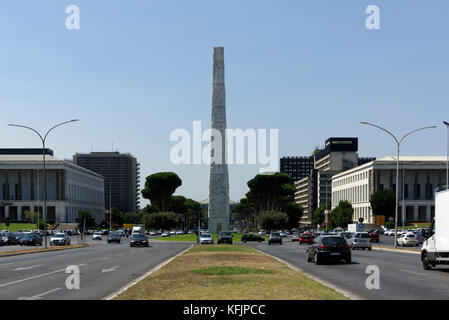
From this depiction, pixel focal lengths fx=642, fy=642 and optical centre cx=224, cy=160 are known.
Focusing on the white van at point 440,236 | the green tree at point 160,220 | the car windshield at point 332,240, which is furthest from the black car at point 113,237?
the green tree at point 160,220

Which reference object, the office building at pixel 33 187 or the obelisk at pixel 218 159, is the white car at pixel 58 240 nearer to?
the obelisk at pixel 218 159

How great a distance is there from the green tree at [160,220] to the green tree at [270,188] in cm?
2069

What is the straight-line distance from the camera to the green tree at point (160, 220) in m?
148

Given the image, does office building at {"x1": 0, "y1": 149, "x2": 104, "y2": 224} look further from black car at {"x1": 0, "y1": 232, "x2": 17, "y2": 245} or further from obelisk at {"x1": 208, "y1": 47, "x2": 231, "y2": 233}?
black car at {"x1": 0, "y1": 232, "x2": 17, "y2": 245}

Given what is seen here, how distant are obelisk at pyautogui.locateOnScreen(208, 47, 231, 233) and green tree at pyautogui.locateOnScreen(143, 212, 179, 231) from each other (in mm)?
46853

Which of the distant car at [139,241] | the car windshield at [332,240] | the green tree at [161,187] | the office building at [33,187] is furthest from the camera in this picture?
the office building at [33,187]

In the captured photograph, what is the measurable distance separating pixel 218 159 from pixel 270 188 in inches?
2309

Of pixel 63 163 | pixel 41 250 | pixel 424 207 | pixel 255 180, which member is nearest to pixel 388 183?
pixel 424 207

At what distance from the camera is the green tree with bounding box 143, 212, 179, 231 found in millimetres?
148250

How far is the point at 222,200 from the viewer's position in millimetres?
100188

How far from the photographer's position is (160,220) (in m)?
148

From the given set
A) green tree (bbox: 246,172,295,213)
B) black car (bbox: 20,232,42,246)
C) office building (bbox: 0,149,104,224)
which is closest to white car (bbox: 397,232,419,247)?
black car (bbox: 20,232,42,246)

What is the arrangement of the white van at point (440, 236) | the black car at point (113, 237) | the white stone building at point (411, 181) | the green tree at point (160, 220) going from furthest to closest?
1. the white stone building at point (411, 181)
2. the green tree at point (160, 220)
3. the black car at point (113, 237)
4. the white van at point (440, 236)
